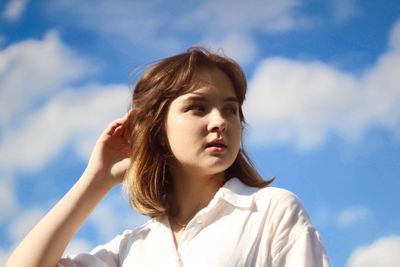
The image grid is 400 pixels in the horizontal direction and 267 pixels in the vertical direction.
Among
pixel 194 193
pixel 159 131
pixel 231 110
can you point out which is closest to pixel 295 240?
pixel 194 193

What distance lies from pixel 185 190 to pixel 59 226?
0.73 metres

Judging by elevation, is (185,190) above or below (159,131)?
below

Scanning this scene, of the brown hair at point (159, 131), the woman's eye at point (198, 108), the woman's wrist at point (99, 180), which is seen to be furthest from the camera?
the woman's wrist at point (99, 180)

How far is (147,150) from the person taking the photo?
3643 mm

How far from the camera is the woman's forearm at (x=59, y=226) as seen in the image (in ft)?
11.2

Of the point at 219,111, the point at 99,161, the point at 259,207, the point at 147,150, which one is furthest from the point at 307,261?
the point at 99,161

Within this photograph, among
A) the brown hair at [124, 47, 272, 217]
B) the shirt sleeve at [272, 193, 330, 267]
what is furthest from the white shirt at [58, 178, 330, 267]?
the brown hair at [124, 47, 272, 217]

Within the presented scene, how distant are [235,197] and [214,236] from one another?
255 mm

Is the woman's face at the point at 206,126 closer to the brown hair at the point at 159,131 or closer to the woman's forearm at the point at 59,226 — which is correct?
the brown hair at the point at 159,131

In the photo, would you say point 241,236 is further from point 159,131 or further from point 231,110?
point 159,131

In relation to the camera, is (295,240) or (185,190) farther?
(185,190)

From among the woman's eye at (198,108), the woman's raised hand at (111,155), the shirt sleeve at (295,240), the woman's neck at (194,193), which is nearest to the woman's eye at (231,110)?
the woman's eye at (198,108)

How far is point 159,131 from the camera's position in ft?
11.8

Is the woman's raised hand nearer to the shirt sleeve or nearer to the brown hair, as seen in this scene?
the brown hair
